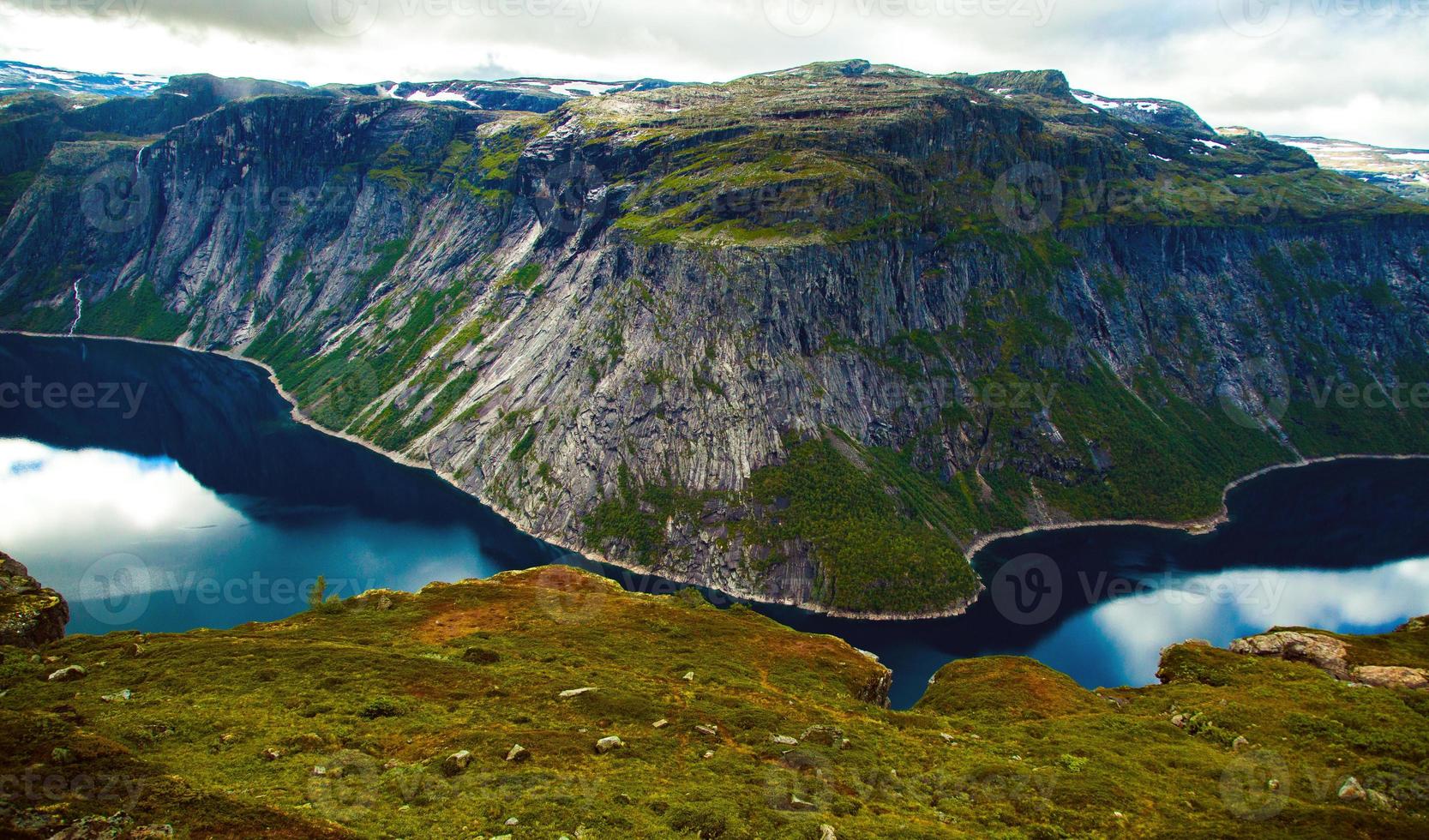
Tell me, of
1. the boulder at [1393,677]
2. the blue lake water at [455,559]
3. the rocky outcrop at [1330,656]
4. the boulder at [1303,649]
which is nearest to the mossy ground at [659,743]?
the boulder at [1303,649]

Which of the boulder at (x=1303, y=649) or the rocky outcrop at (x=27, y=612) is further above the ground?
the rocky outcrop at (x=27, y=612)

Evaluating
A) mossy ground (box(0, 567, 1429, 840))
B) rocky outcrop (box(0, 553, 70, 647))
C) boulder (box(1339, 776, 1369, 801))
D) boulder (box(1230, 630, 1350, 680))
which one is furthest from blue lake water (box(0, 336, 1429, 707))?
boulder (box(1339, 776, 1369, 801))

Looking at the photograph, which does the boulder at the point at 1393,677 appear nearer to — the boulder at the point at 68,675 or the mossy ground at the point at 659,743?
the mossy ground at the point at 659,743

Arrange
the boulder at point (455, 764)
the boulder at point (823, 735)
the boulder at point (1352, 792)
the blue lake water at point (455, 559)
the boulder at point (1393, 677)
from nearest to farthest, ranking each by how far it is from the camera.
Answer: the boulder at point (1352, 792) → the boulder at point (455, 764) → the boulder at point (823, 735) → the boulder at point (1393, 677) → the blue lake water at point (455, 559)

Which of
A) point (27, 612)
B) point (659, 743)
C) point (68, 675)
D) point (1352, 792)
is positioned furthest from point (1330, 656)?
point (27, 612)

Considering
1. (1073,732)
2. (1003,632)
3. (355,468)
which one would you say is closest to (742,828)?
(1073,732)

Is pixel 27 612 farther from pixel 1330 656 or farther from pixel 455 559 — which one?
pixel 455 559
